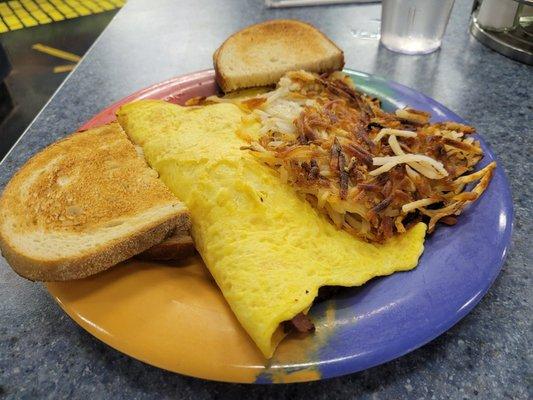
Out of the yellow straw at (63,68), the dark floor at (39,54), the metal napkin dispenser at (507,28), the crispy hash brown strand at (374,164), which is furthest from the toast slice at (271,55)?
the yellow straw at (63,68)

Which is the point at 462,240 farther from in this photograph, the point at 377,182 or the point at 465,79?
the point at 465,79

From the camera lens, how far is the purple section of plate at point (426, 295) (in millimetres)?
861

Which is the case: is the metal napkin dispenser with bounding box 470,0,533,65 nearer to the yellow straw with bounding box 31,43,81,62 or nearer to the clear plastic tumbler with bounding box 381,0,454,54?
the clear plastic tumbler with bounding box 381,0,454,54

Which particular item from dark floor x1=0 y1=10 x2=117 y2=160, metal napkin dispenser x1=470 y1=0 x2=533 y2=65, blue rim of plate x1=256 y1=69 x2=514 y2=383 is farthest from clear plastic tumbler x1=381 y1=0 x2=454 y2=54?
dark floor x1=0 y1=10 x2=117 y2=160

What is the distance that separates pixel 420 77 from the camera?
2146 mm

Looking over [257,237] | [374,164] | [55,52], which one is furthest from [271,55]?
[55,52]

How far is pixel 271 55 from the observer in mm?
1827

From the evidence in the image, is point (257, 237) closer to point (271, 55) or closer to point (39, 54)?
point (271, 55)

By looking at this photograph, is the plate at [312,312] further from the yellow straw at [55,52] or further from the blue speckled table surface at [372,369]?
the yellow straw at [55,52]

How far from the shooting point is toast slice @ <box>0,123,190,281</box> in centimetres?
101

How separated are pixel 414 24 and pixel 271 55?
0.88 metres

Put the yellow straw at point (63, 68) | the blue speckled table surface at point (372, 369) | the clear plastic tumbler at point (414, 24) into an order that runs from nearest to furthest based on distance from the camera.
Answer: the blue speckled table surface at point (372, 369) < the clear plastic tumbler at point (414, 24) < the yellow straw at point (63, 68)

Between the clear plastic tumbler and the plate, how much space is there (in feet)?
4.42

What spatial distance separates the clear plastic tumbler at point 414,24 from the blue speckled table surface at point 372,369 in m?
0.07
